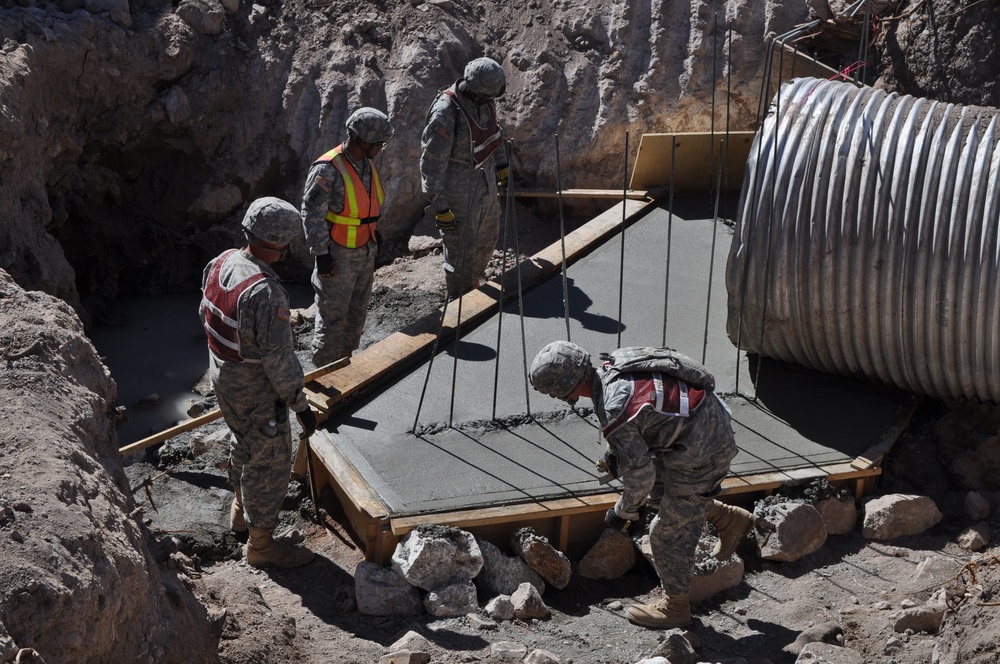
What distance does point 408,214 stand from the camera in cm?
1002

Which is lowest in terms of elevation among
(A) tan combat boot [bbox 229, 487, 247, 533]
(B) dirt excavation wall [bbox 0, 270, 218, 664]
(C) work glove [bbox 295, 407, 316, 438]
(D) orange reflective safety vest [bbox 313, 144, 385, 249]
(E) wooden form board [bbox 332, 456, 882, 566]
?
(A) tan combat boot [bbox 229, 487, 247, 533]

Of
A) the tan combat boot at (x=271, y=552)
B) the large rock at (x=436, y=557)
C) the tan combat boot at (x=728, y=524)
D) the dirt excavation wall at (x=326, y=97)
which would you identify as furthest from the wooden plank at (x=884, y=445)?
the dirt excavation wall at (x=326, y=97)

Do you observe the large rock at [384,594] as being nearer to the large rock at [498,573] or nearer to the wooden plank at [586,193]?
the large rock at [498,573]

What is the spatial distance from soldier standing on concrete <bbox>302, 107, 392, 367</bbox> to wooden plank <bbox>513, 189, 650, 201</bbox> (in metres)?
2.28

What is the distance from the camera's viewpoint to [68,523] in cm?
337

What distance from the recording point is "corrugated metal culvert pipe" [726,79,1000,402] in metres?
5.86

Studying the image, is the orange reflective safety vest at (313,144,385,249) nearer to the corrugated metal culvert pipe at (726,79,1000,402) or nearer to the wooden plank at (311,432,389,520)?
the wooden plank at (311,432,389,520)

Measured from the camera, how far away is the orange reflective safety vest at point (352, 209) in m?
6.48

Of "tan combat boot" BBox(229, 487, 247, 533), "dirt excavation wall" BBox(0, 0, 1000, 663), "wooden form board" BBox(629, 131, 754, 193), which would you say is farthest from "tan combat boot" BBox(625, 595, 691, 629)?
"dirt excavation wall" BBox(0, 0, 1000, 663)

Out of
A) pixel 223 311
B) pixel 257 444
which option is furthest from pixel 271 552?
pixel 223 311

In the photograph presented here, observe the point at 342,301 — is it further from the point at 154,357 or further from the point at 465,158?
the point at 154,357

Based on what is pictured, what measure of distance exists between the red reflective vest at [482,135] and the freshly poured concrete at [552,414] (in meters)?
0.99

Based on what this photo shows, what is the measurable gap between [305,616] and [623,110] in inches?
243

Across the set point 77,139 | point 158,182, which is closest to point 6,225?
point 77,139
